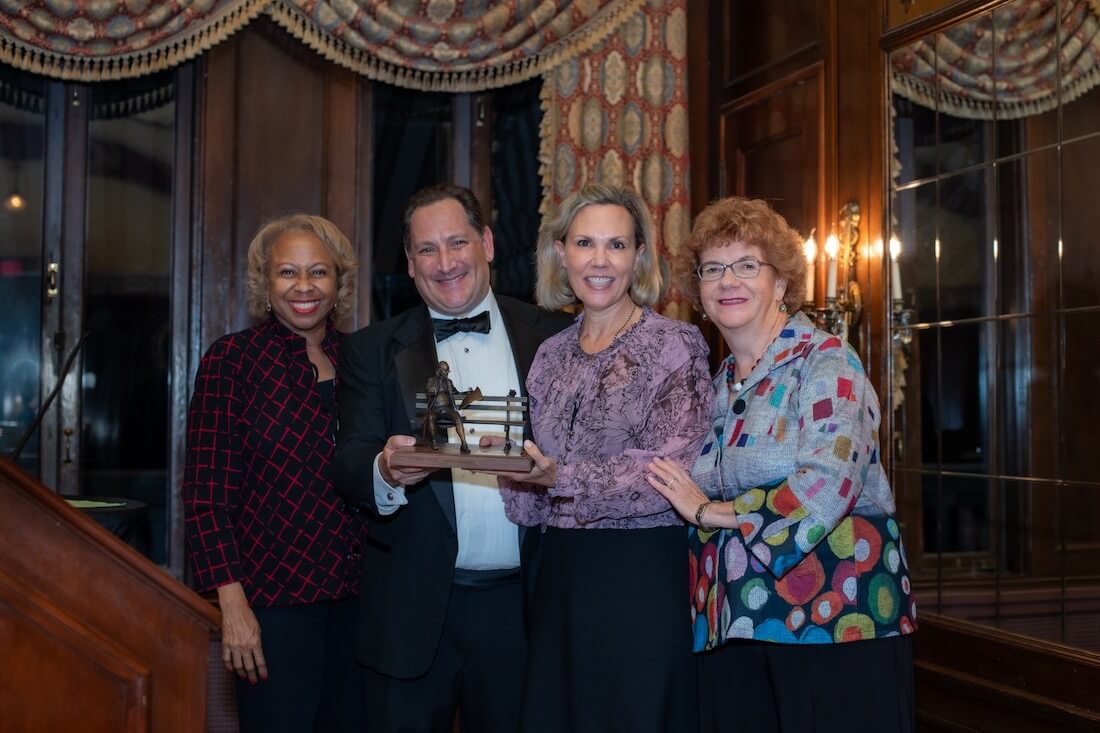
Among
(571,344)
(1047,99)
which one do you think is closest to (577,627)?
(571,344)

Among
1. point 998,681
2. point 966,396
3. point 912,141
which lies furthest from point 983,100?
point 998,681

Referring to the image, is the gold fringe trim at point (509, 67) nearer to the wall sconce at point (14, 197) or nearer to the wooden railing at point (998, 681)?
the wall sconce at point (14, 197)

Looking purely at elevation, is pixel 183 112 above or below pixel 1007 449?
above

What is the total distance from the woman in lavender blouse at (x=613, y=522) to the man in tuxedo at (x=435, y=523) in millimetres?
139

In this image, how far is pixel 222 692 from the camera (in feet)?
13.5

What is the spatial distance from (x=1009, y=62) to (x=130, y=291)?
10.1 ft

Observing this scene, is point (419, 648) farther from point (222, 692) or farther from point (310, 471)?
point (222, 692)

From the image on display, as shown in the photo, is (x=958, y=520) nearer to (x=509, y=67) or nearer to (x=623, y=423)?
(x=623, y=423)

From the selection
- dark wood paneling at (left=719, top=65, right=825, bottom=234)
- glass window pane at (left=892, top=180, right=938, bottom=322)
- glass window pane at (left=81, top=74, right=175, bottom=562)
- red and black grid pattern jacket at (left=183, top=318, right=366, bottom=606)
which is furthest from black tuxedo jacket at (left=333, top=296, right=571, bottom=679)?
glass window pane at (left=81, top=74, right=175, bottom=562)

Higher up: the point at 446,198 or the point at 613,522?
the point at 446,198

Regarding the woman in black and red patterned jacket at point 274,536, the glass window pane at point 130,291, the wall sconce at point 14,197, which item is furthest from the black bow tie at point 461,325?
the wall sconce at point 14,197

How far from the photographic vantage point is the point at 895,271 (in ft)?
10.9

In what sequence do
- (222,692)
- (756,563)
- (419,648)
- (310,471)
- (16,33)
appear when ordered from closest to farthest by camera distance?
1. (756,563)
2. (419,648)
3. (310,471)
4. (16,33)
5. (222,692)

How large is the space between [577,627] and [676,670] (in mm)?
195
